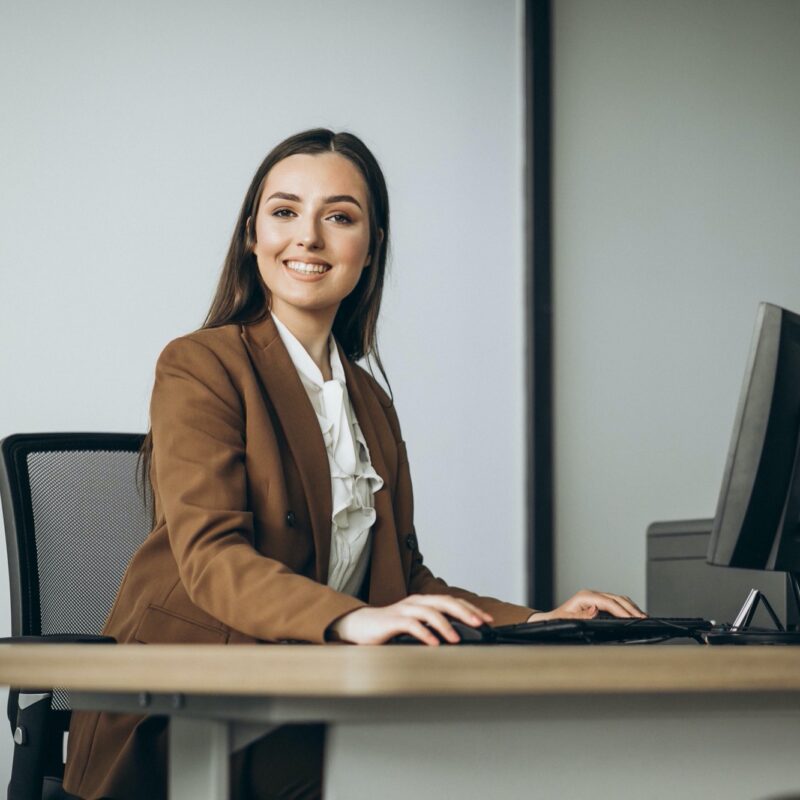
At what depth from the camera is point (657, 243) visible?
3598mm

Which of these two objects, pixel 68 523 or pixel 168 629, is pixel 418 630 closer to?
pixel 168 629

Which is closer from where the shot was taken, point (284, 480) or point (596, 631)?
point (596, 631)

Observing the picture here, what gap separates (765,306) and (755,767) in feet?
2.03

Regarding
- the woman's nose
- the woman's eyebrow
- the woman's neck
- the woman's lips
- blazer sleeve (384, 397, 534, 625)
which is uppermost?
the woman's eyebrow

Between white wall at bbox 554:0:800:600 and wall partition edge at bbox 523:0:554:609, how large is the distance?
0.16 feet

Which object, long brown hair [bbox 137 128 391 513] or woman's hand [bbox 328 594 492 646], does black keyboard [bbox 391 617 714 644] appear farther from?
long brown hair [bbox 137 128 391 513]

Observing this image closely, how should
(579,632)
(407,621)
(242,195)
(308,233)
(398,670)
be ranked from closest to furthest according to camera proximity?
(398,670) < (407,621) < (579,632) < (308,233) < (242,195)

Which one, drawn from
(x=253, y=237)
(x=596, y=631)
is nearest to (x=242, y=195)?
(x=253, y=237)

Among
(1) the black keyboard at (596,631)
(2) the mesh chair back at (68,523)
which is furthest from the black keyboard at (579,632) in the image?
(2) the mesh chair back at (68,523)

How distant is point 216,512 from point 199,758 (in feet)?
1.47

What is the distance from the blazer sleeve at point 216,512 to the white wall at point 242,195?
143cm

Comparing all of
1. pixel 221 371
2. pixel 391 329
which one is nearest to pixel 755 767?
pixel 221 371

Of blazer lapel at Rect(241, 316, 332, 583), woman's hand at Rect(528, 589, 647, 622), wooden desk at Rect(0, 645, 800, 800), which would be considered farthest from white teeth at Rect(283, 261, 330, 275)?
wooden desk at Rect(0, 645, 800, 800)

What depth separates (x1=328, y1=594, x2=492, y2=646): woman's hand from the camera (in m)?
1.03
